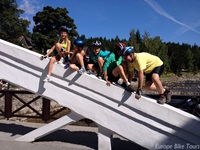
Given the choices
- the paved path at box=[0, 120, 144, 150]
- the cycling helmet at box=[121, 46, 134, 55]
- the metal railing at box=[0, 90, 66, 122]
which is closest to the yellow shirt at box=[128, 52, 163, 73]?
the cycling helmet at box=[121, 46, 134, 55]

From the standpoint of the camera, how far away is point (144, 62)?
527cm

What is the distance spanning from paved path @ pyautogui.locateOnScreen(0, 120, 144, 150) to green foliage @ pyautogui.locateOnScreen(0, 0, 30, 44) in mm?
20254

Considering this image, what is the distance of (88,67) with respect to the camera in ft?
20.5

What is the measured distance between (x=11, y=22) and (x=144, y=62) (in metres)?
23.5

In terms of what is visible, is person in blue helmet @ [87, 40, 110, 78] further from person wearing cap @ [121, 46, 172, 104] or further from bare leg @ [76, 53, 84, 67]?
person wearing cap @ [121, 46, 172, 104]

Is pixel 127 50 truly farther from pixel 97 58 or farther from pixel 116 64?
pixel 97 58

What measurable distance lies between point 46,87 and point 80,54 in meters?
1.13

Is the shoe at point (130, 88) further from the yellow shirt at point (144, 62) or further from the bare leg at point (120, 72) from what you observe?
the yellow shirt at point (144, 62)

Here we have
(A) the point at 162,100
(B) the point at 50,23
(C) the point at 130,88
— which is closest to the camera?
(A) the point at 162,100

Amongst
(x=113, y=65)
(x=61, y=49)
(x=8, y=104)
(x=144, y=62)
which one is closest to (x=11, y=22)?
(x=8, y=104)

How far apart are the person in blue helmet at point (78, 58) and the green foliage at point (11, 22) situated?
21878 mm

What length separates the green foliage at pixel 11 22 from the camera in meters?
25.8

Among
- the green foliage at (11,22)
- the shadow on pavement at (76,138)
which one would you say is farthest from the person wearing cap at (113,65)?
the green foliage at (11,22)

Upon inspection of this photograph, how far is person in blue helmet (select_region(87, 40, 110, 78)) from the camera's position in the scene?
5973mm
